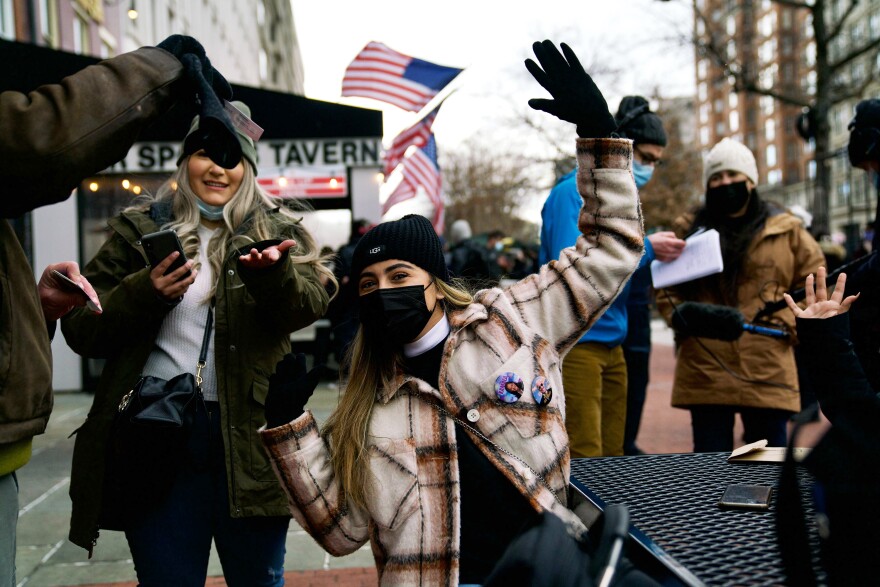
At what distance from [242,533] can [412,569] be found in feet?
2.26

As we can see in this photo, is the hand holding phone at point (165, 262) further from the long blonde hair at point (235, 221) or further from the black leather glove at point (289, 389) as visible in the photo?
the black leather glove at point (289, 389)

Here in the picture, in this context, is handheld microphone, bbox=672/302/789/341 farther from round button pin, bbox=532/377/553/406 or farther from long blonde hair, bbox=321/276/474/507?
round button pin, bbox=532/377/553/406

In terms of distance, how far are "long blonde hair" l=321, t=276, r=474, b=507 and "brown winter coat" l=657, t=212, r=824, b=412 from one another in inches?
72.1

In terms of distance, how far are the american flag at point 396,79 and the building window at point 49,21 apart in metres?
4.03

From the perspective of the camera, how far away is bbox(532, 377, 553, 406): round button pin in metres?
1.98

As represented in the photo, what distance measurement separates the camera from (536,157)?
2888 centimetres

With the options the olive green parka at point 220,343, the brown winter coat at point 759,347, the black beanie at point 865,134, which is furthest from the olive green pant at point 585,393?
the olive green parka at point 220,343

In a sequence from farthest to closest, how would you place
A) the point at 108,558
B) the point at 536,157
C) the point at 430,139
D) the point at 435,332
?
the point at 536,157 → the point at 430,139 → the point at 108,558 → the point at 435,332

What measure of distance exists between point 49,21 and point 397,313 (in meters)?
9.88

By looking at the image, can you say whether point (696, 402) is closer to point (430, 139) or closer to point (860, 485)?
point (860, 485)

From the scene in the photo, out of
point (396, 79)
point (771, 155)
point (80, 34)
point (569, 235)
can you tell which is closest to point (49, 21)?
point (80, 34)

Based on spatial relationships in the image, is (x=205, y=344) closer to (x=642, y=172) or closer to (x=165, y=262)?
(x=165, y=262)

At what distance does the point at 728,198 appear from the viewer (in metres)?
3.87

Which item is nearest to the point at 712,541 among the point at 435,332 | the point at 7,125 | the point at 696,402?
the point at 435,332
